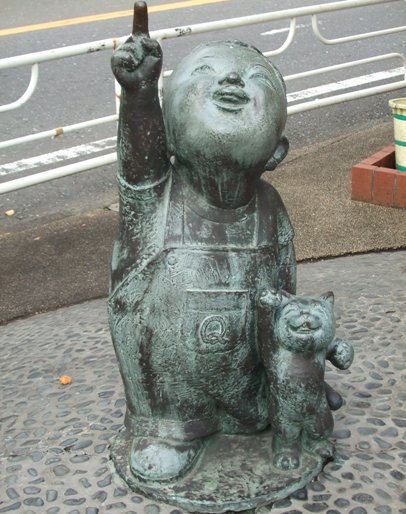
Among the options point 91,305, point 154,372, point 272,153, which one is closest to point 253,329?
point 154,372

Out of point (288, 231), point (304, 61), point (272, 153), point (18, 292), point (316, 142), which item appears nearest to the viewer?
point (272, 153)

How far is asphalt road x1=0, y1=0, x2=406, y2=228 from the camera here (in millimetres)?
6496

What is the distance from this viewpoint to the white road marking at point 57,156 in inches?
268

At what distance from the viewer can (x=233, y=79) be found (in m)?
2.38

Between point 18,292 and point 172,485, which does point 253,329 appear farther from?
point 18,292

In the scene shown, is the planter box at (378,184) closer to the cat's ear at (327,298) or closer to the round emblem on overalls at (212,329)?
the cat's ear at (327,298)

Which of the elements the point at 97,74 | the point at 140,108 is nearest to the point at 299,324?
the point at 140,108

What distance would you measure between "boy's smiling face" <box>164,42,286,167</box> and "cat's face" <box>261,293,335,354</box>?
0.44 metres

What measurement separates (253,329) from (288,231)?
354mm

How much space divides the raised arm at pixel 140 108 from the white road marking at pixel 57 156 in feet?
14.5

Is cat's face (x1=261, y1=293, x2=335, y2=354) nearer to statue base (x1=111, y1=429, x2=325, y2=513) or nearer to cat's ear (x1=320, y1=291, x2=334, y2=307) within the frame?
cat's ear (x1=320, y1=291, x2=334, y2=307)

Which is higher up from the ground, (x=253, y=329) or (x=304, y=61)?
(x=253, y=329)

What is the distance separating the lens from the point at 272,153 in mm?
2502

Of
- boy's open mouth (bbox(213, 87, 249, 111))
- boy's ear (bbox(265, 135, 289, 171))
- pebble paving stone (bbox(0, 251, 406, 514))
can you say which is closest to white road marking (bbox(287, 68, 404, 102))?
pebble paving stone (bbox(0, 251, 406, 514))
